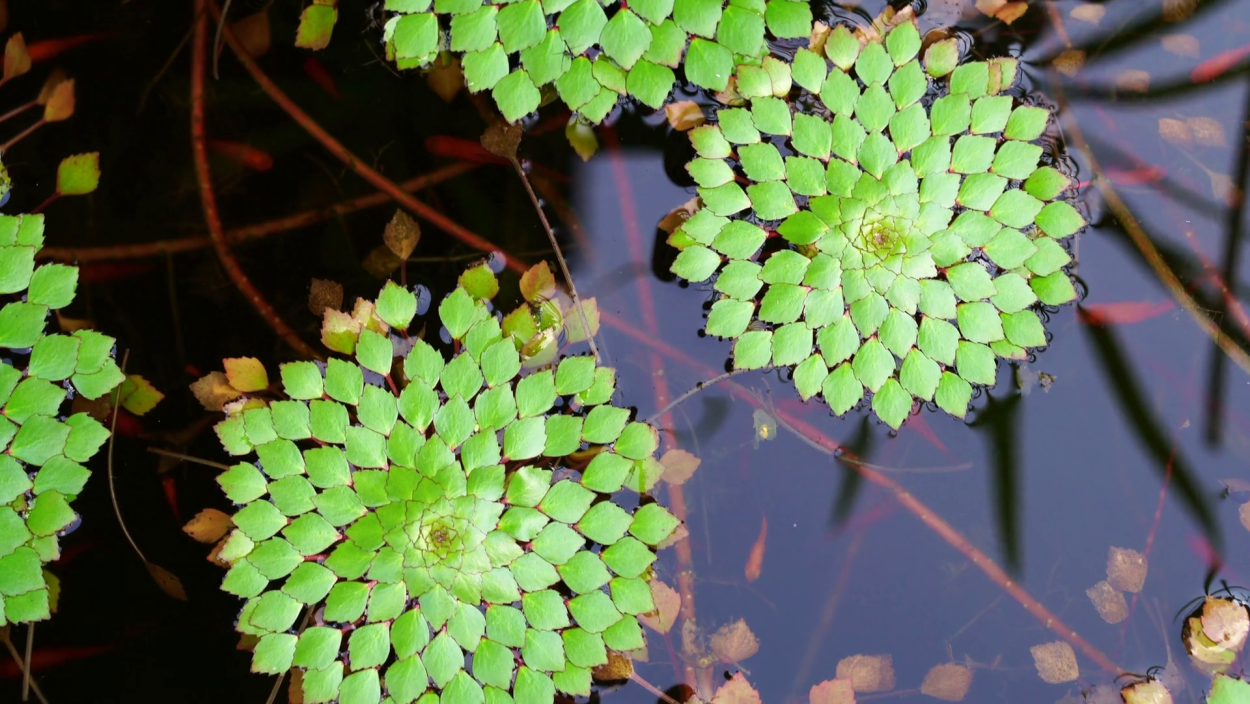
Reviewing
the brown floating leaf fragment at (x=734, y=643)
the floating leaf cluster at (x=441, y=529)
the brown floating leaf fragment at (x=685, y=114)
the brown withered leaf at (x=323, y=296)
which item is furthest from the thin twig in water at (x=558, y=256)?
the brown floating leaf fragment at (x=734, y=643)

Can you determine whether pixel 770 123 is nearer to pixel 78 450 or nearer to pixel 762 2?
pixel 762 2

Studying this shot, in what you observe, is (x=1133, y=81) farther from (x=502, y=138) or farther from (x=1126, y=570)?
(x=502, y=138)

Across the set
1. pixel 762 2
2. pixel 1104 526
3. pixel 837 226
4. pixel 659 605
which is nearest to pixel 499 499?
pixel 659 605

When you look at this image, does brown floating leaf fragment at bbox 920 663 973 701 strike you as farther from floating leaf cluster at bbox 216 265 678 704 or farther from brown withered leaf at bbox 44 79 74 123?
brown withered leaf at bbox 44 79 74 123

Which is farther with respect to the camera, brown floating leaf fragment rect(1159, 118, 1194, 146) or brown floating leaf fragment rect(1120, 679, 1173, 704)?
brown floating leaf fragment rect(1159, 118, 1194, 146)

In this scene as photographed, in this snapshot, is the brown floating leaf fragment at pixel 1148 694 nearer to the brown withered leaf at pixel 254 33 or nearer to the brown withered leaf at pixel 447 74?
the brown withered leaf at pixel 447 74

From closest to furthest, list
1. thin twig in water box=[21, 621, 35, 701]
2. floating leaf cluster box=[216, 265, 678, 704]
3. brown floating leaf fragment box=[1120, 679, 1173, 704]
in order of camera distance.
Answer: floating leaf cluster box=[216, 265, 678, 704], brown floating leaf fragment box=[1120, 679, 1173, 704], thin twig in water box=[21, 621, 35, 701]

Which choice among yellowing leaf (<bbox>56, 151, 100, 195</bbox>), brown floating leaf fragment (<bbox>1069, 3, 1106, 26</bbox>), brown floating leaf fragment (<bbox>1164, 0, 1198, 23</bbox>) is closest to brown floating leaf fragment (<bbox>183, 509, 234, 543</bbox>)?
yellowing leaf (<bbox>56, 151, 100, 195</bbox>)
